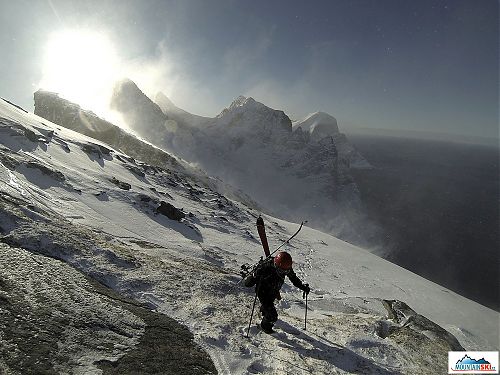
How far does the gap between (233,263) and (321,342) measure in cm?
1607

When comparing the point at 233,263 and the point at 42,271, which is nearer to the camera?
the point at 42,271

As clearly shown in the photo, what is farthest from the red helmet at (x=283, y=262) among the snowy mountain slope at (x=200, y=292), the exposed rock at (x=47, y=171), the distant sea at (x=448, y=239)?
the distant sea at (x=448, y=239)

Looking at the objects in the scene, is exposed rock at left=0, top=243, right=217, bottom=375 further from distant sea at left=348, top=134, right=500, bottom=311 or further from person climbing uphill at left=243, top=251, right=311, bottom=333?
distant sea at left=348, top=134, right=500, bottom=311

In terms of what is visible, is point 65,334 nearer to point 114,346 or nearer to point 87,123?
point 114,346

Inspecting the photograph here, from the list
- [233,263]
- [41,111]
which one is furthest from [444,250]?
[41,111]

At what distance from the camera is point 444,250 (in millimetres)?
113500

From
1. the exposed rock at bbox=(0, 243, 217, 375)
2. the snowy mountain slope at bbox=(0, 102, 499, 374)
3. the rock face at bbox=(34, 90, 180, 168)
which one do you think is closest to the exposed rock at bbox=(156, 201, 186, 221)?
the snowy mountain slope at bbox=(0, 102, 499, 374)

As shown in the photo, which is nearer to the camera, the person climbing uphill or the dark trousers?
the dark trousers

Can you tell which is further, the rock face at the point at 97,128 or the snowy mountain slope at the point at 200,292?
the rock face at the point at 97,128

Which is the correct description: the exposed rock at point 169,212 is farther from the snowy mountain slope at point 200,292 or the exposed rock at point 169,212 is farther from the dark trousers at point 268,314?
the dark trousers at point 268,314

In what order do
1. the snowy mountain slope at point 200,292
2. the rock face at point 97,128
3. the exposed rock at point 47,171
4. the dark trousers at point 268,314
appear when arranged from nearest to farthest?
the snowy mountain slope at point 200,292
the dark trousers at point 268,314
the exposed rock at point 47,171
the rock face at point 97,128

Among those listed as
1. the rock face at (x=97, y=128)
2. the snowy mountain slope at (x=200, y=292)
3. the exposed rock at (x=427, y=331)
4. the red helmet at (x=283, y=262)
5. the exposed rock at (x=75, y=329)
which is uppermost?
the rock face at (x=97, y=128)

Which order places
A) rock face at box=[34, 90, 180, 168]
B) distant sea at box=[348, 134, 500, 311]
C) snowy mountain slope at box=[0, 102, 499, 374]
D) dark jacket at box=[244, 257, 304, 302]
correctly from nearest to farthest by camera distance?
snowy mountain slope at box=[0, 102, 499, 374], dark jacket at box=[244, 257, 304, 302], rock face at box=[34, 90, 180, 168], distant sea at box=[348, 134, 500, 311]

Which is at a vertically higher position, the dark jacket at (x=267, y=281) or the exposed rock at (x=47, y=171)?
the exposed rock at (x=47, y=171)
